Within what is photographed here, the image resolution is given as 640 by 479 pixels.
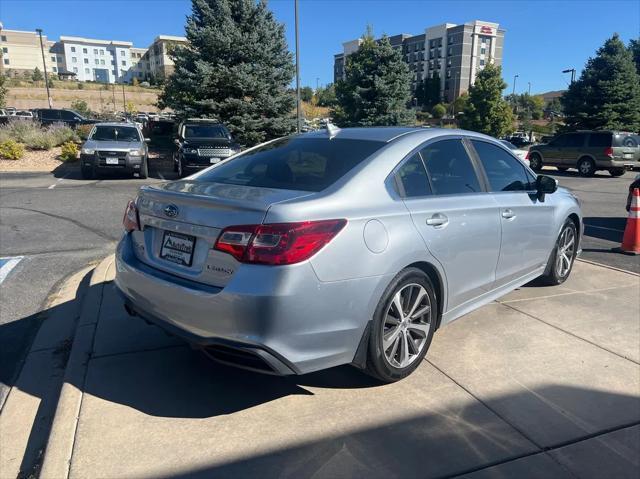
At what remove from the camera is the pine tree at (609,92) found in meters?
29.2

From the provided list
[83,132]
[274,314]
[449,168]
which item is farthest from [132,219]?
[83,132]

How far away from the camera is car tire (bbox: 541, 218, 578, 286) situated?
516 cm

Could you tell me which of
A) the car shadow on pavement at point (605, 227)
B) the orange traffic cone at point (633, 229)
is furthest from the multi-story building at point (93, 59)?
the orange traffic cone at point (633, 229)

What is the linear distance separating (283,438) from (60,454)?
43.9 inches

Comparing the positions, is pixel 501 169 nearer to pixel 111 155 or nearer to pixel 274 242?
pixel 274 242

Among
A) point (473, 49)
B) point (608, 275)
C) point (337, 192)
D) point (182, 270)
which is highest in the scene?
point (473, 49)

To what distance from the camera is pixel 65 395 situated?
3.09 meters

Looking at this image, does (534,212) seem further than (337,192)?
Yes

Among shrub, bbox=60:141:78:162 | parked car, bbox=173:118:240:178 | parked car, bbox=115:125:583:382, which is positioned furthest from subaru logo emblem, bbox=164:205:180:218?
shrub, bbox=60:141:78:162

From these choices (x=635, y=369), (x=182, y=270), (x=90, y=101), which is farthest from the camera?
(x=90, y=101)

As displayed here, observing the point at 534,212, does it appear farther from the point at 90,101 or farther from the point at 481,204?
the point at 90,101

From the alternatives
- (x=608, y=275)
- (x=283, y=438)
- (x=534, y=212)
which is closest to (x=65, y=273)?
(x=283, y=438)

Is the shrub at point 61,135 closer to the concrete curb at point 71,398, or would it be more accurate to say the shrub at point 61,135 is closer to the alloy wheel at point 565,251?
the concrete curb at point 71,398

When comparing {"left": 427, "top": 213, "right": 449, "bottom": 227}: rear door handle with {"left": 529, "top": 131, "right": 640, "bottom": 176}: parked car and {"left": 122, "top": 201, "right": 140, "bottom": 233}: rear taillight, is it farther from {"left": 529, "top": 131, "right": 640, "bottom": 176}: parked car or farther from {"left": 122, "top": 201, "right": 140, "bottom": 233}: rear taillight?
{"left": 529, "top": 131, "right": 640, "bottom": 176}: parked car
